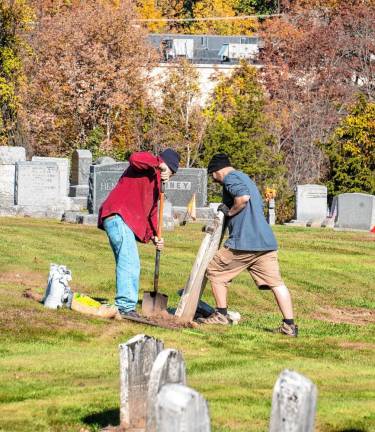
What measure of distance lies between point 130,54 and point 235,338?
5303 cm

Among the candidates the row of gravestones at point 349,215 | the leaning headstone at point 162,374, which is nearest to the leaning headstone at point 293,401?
the leaning headstone at point 162,374

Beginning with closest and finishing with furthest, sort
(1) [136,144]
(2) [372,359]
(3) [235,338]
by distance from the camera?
(2) [372,359], (3) [235,338], (1) [136,144]

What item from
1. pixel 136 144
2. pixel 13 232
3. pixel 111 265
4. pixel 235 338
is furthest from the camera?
pixel 136 144

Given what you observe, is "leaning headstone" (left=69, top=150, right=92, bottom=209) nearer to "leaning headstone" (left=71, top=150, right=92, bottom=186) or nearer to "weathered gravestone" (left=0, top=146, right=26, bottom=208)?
"leaning headstone" (left=71, top=150, right=92, bottom=186)

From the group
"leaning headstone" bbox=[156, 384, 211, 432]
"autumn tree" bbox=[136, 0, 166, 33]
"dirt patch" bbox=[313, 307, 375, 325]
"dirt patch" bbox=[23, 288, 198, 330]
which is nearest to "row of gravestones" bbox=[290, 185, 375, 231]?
"dirt patch" bbox=[313, 307, 375, 325]

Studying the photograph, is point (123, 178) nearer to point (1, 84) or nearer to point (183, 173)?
point (183, 173)

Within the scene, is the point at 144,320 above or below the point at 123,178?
below

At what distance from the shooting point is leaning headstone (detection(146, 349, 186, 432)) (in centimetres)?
766

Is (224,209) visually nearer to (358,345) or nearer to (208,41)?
(358,345)

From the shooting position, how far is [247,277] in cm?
2189

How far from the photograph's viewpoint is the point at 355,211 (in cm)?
3872

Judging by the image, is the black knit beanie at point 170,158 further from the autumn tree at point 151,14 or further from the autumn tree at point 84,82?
the autumn tree at point 151,14

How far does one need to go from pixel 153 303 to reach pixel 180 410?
923 centimetres

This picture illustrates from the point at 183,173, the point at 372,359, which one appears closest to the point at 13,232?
the point at 183,173
